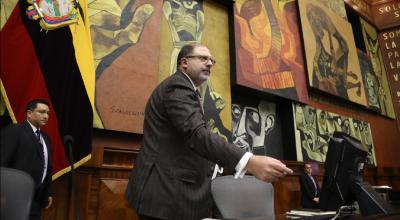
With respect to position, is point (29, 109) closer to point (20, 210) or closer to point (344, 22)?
point (20, 210)

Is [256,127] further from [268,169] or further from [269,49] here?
[268,169]

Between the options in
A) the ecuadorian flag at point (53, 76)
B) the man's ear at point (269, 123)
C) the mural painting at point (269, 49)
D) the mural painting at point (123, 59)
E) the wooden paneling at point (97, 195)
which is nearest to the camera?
the ecuadorian flag at point (53, 76)

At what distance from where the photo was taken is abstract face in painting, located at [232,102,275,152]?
5.83 m

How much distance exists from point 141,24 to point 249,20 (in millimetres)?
2489

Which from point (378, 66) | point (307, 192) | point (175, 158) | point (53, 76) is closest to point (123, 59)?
point (53, 76)

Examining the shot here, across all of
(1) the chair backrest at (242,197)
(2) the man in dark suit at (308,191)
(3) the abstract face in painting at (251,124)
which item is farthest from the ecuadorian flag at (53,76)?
(2) the man in dark suit at (308,191)

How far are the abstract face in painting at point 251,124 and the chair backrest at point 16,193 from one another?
4.49 meters

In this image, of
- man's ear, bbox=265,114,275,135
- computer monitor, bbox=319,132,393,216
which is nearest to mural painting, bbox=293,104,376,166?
man's ear, bbox=265,114,275,135

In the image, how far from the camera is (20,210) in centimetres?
129

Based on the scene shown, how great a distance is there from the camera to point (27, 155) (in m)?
2.60

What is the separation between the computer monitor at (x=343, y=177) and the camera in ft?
5.61

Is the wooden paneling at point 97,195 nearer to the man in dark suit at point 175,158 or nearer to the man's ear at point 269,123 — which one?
the man in dark suit at point 175,158

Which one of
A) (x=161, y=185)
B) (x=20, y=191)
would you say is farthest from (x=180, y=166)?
(x=20, y=191)

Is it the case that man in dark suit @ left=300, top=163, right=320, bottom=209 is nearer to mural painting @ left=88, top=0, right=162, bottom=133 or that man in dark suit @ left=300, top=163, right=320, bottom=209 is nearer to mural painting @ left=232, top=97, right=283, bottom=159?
mural painting @ left=232, top=97, right=283, bottom=159
